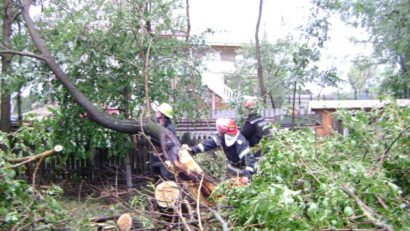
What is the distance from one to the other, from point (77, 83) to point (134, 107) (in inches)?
44.1

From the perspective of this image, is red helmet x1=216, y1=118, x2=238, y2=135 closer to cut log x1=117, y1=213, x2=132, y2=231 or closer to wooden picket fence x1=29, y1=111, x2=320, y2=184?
cut log x1=117, y1=213, x2=132, y2=231

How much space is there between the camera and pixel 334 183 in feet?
7.54

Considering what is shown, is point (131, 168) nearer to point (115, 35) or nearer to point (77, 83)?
point (77, 83)

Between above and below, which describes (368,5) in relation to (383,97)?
above

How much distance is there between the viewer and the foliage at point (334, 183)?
2.12 m

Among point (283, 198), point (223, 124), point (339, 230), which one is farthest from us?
point (223, 124)

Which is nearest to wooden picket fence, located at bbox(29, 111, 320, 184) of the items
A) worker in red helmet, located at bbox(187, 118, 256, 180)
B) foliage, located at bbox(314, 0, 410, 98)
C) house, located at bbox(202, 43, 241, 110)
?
worker in red helmet, located at bbox(187, 118, 256, 180)

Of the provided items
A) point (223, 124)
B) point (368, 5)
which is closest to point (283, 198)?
point (223, 124)

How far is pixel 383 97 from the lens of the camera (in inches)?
128

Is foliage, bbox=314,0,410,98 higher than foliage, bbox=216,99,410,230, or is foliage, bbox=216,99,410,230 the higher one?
foliage, bbox=314,0,410,98

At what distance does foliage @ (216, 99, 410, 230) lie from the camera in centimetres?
212

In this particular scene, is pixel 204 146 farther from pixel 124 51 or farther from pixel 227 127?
pixel 124 51

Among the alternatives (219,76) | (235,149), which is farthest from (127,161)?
(219,76)

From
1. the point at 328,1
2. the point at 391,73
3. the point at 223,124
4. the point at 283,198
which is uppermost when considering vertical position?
the point at 328,1
